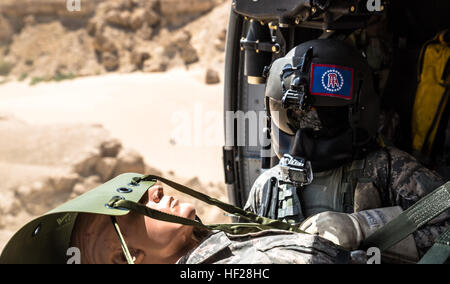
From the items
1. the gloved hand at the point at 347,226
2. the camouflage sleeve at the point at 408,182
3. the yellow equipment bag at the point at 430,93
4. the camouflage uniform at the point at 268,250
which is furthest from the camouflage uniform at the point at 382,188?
the yellow equipment bag at the point at 430,93

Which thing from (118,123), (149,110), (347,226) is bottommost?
(118,123)

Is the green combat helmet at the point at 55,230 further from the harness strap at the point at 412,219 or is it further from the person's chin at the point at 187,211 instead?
the harness strap at the point at 412,219

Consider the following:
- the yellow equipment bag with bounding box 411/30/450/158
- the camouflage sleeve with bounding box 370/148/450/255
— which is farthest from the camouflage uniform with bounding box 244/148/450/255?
the yellow equipment bag with bounding box 411/30/450/158

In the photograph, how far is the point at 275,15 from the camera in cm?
343

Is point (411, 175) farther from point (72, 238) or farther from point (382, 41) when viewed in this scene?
point (382, 41)

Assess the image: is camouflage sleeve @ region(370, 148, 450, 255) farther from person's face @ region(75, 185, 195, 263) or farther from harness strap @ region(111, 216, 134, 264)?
harness strap @ region(111, 216, 134, 264)

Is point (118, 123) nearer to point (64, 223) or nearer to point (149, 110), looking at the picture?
point (149, 110)

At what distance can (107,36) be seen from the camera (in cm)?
1997

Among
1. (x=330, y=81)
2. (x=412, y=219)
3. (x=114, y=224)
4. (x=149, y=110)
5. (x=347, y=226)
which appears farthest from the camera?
(x=149, y=110)

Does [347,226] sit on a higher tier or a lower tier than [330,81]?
lower

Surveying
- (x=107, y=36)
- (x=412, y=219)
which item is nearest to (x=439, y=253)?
(x=412, y=219)

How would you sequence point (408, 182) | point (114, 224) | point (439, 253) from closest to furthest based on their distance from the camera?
1. point (439, 253)
2. point (114, 224)
3. point (408, 182)

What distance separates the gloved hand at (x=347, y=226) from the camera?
2.46 metres

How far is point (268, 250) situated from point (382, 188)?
3.38ft
